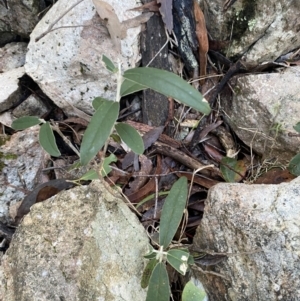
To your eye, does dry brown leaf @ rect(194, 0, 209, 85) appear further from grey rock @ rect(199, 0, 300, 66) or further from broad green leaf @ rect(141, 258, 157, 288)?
broad green leaf @ rect(141, 258, 157, 288)

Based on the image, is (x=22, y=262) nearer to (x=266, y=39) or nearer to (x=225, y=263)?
(x=225, y=263)

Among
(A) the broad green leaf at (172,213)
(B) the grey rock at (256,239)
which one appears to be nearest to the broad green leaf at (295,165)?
(B) the grey rock at (256,239)

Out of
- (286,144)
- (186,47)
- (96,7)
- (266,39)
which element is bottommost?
(286,144)

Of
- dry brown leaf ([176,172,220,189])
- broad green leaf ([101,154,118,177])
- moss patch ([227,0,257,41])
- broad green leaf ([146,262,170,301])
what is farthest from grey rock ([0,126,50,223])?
moss patch ([227,0,257,41])

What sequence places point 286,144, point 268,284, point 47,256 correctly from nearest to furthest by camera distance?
point 268,284 → point 47,256 → point 286,144

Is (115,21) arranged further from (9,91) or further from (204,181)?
(204,181)

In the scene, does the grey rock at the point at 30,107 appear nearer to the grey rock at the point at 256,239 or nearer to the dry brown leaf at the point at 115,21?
the dry brown leaf at the point at 115,21

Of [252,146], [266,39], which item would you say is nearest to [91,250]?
[252,146]
